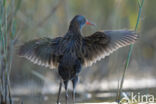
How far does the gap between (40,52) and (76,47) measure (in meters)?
0.67

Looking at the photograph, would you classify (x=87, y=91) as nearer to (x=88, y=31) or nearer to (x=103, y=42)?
(x=88, y=31)

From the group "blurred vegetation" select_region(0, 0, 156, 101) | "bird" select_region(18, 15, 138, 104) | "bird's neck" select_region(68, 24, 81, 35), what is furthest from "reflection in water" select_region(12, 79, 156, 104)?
"bird's neck" select_region(68, 24, 81, 35)

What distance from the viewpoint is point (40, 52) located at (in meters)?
6.34

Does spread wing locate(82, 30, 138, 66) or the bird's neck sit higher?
the bird's neck

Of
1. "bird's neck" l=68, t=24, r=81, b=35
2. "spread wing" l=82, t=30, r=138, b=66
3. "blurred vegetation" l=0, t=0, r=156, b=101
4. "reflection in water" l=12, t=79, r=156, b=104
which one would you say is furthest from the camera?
"blurred vegetation" l=0, t=0, r=156, b=101

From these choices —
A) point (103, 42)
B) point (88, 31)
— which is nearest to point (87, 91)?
point (88, 31)

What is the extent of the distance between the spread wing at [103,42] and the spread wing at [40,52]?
1.47 ft

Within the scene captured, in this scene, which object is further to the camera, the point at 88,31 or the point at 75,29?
the point at 88,31

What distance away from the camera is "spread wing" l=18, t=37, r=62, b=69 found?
614 cm

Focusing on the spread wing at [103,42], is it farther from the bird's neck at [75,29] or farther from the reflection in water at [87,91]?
the reflection in water at [87,91]

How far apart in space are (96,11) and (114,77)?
1301mm

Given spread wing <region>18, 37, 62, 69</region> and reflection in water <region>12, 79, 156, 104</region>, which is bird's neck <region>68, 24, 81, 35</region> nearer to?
spread wing <region>18, 37, 62, 69</region>

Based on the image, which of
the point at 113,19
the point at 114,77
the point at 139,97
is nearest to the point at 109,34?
the point at 139,97

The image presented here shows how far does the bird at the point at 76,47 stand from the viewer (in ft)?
19.5
